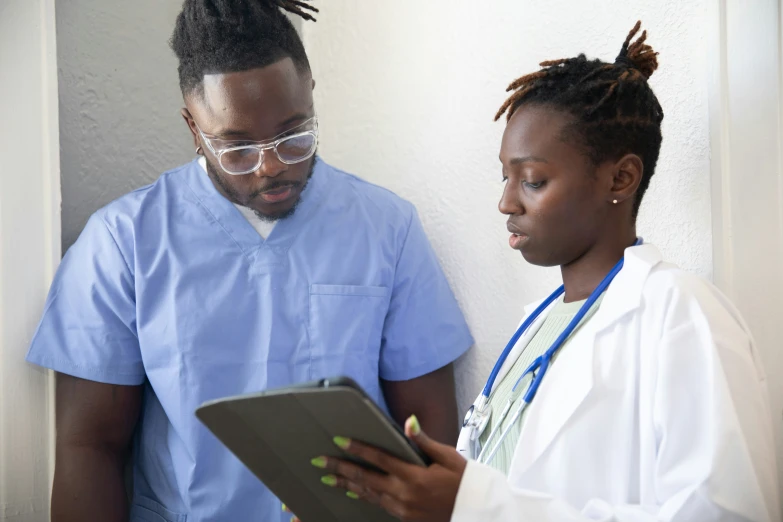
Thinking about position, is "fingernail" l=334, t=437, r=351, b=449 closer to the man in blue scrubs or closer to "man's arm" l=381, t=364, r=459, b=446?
the man in blue scrubs

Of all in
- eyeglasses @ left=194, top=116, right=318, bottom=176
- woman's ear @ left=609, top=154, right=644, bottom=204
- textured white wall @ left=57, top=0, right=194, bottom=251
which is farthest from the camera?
textured white wall @ left=57, top=0, right=194, bottom=251

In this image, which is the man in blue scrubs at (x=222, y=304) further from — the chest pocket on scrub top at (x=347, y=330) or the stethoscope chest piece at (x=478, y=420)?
the stethoscope chest piece at (x=478, y=420)

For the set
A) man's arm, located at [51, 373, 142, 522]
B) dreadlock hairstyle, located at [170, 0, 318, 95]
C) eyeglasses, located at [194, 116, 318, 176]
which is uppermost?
dreadlock hairstyle, located at [170, 0, 318, 95]

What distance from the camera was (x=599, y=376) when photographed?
1.13 metres

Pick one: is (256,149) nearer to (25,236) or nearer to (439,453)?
(25,236)

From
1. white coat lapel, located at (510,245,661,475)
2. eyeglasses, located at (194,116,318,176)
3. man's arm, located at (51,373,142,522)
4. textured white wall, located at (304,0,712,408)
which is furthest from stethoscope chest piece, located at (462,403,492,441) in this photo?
man's arm, located at (51,373,142,522)

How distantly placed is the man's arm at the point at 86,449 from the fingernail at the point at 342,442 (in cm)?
91

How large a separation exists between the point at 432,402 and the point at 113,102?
3.70 ft

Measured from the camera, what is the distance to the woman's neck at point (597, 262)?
4.18ft

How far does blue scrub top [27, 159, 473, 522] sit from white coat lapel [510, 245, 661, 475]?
2.06 ft

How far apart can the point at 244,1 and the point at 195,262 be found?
1.93 ft

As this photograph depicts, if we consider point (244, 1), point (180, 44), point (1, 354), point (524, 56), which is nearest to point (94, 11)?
point (180, 44)

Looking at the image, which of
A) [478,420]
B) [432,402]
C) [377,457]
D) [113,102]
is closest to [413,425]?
[377,457]

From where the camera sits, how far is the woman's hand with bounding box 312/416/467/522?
3.17ft
